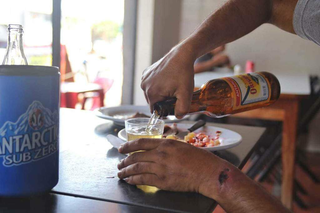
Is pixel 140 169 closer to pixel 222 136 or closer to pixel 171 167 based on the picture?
pixel 171 167

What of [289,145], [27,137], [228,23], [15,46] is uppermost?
[228,23]

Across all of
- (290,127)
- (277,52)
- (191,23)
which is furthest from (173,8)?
(290,127)

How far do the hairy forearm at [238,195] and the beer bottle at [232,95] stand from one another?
11.4 inches

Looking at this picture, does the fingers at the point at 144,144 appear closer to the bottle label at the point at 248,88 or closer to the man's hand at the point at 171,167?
the man's hand at the point at 171,167

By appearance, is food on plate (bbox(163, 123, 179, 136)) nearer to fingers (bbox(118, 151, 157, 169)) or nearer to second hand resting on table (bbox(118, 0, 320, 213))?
second hand resting on table (bbox(118, 0, 320, 213))

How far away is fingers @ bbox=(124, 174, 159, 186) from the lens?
25.1 inches

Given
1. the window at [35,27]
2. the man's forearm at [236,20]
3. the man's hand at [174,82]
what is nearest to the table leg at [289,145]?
the man's forearm at [236,20]

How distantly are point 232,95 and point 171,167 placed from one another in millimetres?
364

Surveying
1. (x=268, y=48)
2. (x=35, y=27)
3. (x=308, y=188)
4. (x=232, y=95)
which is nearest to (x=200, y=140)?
(x=232, y=95)

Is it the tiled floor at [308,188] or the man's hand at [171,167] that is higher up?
the man's hand at [171,167]

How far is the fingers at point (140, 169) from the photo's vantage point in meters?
0.64

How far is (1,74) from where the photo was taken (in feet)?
1.58

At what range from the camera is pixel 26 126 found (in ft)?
1.68

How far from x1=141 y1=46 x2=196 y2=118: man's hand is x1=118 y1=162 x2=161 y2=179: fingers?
0.23m
